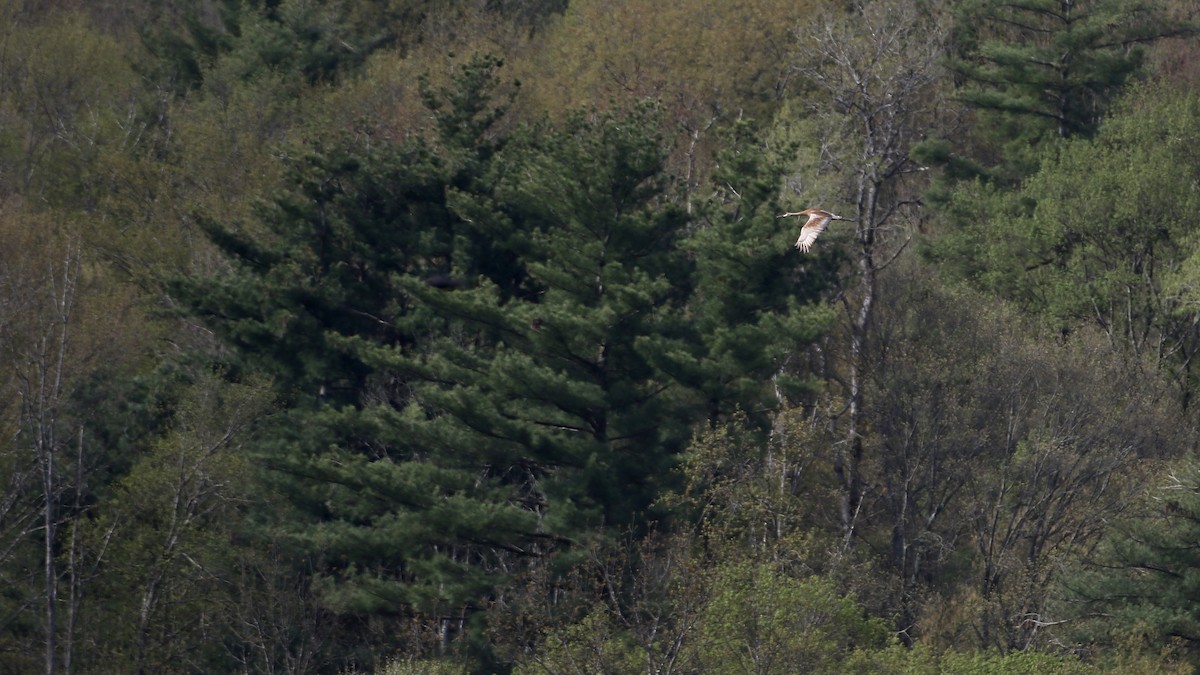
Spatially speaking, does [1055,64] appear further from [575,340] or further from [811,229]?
[811,229]

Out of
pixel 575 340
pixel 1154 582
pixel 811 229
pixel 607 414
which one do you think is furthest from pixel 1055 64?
pixel 811 229

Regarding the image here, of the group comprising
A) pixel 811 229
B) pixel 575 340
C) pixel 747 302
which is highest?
pixel 811 229

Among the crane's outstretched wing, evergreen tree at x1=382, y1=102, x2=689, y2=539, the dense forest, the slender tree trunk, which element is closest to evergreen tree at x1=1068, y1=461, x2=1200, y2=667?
the dense forest

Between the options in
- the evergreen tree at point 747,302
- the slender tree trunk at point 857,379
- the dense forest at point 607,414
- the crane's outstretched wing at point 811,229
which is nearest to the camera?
the crane's outstretched wing at point 811,229

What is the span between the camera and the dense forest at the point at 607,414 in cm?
2339

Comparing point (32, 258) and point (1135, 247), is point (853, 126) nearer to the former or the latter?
point (1135, 247)

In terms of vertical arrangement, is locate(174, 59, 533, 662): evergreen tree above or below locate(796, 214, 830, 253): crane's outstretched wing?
below

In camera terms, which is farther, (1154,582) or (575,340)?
(575,340)

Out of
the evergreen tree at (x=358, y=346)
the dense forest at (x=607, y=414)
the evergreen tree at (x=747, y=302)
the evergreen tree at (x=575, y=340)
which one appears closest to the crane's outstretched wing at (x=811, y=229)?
the dense forest at (x=607, y=414)

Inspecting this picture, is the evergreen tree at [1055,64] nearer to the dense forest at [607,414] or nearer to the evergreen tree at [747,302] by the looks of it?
the dense forest at [607,414]

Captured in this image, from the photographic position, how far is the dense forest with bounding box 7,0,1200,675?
76.7ft

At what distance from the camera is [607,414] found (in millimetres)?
25734

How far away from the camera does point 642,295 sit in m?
24.7

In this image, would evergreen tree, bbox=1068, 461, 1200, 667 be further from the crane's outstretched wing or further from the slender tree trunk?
the crane's outstretched wing
